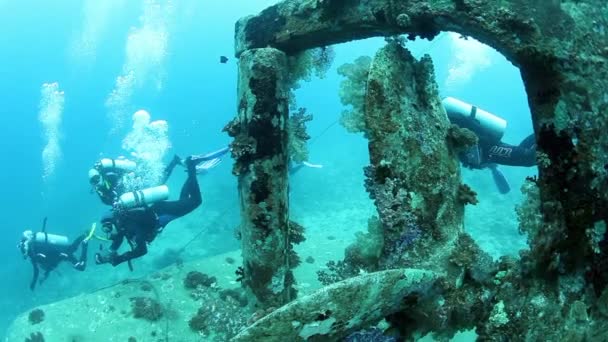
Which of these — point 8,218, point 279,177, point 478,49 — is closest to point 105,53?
point 8,218

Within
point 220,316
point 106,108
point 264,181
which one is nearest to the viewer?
point 264,181

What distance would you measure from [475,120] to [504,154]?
886mm

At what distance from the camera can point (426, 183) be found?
9.53 ft

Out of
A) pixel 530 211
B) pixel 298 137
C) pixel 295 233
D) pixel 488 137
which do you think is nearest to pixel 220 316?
pixel 295 233

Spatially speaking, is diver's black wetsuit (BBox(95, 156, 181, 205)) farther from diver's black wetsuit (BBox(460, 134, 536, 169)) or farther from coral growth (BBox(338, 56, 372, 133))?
coral growth (BBox(338, 56, 372, 133))

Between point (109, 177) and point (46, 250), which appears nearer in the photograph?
point (109, 177)

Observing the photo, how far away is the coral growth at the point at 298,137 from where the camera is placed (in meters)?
4.14

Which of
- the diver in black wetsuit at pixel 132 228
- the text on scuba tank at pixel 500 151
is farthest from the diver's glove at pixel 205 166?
the text on scuba tank at pixel 500 151

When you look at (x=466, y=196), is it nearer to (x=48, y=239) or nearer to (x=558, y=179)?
(x=558, y=179)

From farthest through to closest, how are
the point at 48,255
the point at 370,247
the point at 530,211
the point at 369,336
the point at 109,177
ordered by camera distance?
the point at 48,255 < the point at 109,177 < the point at 370,247 < the point at 530,211 < the point at 369,336

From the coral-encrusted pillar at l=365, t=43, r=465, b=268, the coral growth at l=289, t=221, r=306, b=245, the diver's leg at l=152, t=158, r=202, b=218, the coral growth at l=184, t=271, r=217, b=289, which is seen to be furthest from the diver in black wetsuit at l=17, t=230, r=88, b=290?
the coral-encrusted pillar at l=365, t=43, r=465, b=268

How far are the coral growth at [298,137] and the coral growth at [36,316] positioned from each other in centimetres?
1006

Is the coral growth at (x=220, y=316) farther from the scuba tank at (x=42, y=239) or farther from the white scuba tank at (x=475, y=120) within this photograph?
the scuba tank at (x=42, y=239)

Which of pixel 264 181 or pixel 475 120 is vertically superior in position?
pixel 475 120
